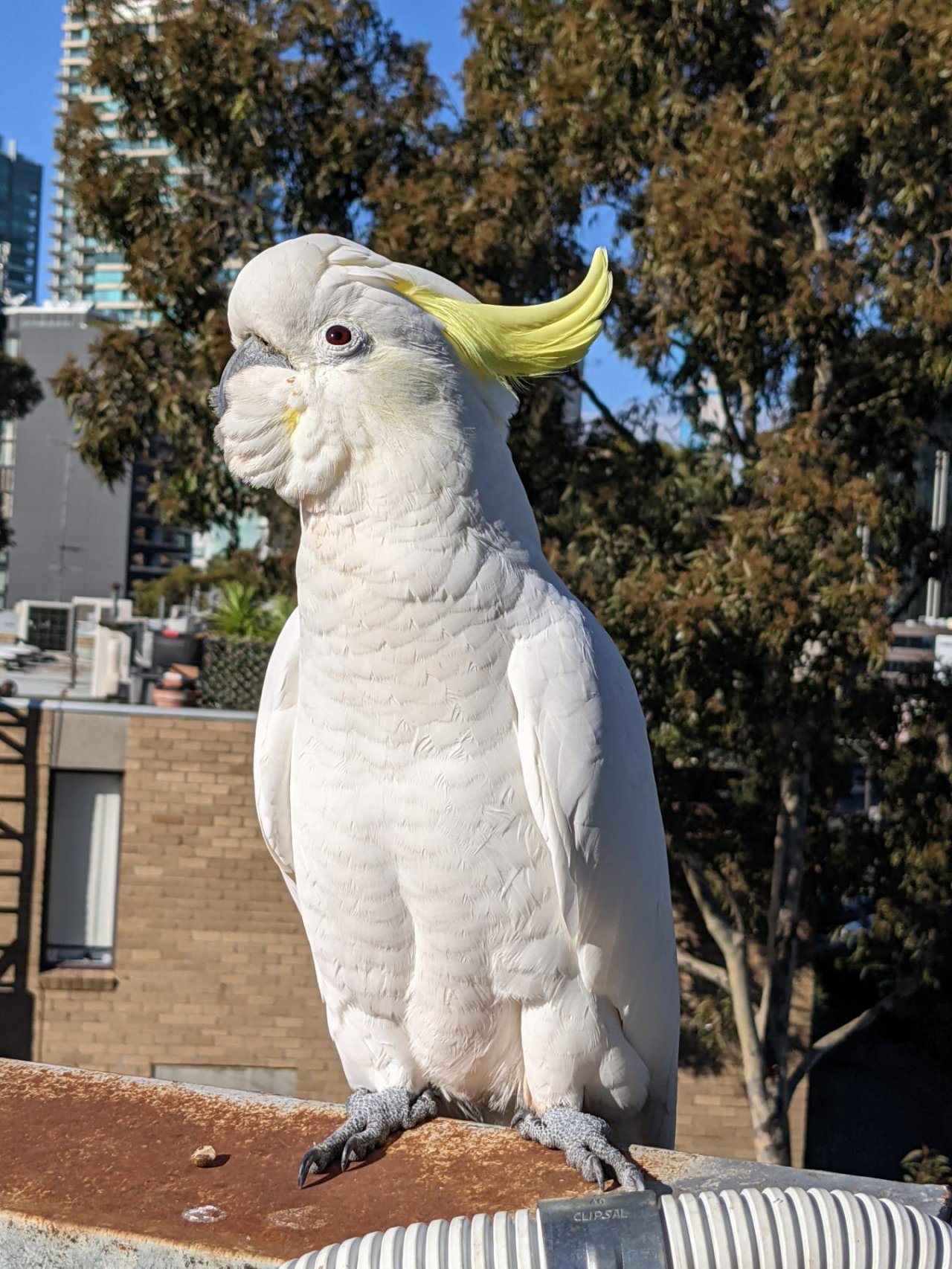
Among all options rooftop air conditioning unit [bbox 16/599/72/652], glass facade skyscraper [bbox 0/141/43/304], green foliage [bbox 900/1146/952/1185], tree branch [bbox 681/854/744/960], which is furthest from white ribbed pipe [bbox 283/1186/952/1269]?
glass facade skyscraper [bbox 0/141/43/304]

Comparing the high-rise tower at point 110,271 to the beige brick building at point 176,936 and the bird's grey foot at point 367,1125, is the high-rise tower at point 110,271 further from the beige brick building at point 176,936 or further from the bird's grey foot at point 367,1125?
the bird's grey foot at point 367,1125

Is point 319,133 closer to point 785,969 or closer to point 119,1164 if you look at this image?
point 785,969

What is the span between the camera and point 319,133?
4781mm

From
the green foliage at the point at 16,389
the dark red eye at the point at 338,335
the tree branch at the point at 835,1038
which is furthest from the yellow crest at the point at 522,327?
the green foliage at the point at 16,389

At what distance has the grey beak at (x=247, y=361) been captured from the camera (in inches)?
57.7

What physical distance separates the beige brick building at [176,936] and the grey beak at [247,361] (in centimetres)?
421

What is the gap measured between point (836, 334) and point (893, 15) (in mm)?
999

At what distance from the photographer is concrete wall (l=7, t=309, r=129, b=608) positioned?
1329 inches

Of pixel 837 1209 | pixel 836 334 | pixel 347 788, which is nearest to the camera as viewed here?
pixel 837 1209

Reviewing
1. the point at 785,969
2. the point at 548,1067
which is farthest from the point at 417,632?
the point at 785,969

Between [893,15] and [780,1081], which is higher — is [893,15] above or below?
above

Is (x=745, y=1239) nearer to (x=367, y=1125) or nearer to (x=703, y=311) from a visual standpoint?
(x=367, y=1125)

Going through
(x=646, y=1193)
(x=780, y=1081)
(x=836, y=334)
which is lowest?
(x=780, y=1081)

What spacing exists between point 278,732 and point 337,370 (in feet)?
2.05
